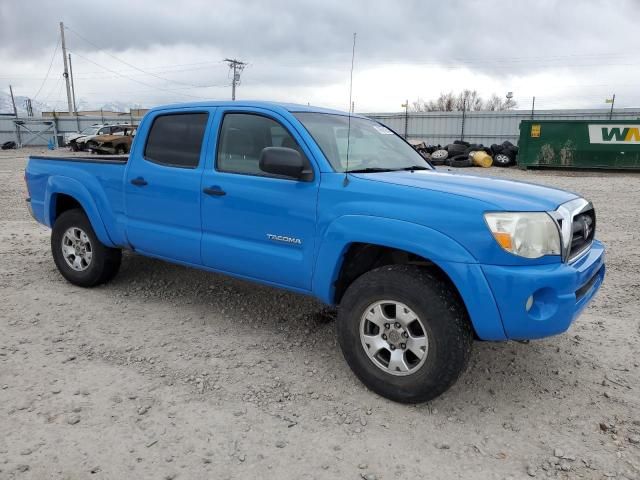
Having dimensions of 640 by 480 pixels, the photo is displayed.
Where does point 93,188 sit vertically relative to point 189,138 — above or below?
below

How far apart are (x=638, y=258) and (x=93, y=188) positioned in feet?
20.3

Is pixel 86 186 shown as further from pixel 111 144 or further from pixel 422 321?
pixel 111 144

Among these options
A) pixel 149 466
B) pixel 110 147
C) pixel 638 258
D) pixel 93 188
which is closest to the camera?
pixel 149 466

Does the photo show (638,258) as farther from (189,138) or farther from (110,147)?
(110,147)

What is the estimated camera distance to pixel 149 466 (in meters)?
2.49

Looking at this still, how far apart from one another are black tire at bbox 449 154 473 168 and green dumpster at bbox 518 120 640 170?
6.47ft

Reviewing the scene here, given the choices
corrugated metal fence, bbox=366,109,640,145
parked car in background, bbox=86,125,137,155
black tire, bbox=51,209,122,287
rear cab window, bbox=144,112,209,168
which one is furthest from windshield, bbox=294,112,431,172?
corrugated metal fence, bbox=366,109,640,145

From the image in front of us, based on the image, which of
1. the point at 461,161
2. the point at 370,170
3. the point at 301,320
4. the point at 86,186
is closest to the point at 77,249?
the point at 86,186

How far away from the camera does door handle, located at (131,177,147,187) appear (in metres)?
4.23

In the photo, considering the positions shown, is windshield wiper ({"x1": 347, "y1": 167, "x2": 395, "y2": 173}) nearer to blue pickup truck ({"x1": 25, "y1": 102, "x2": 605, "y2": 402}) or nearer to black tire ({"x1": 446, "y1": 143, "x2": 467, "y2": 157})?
blue pickup truck ({"x1": 25, "y1": 102, "x2": 605, "y2": 402})

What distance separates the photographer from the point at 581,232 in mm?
3119

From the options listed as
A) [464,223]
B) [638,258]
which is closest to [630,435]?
[464,223]

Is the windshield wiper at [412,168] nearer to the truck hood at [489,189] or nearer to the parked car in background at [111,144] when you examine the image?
the truck hood at [489,189]

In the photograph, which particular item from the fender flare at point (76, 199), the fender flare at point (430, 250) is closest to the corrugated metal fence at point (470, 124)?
the fender flare at point (76, 199)
